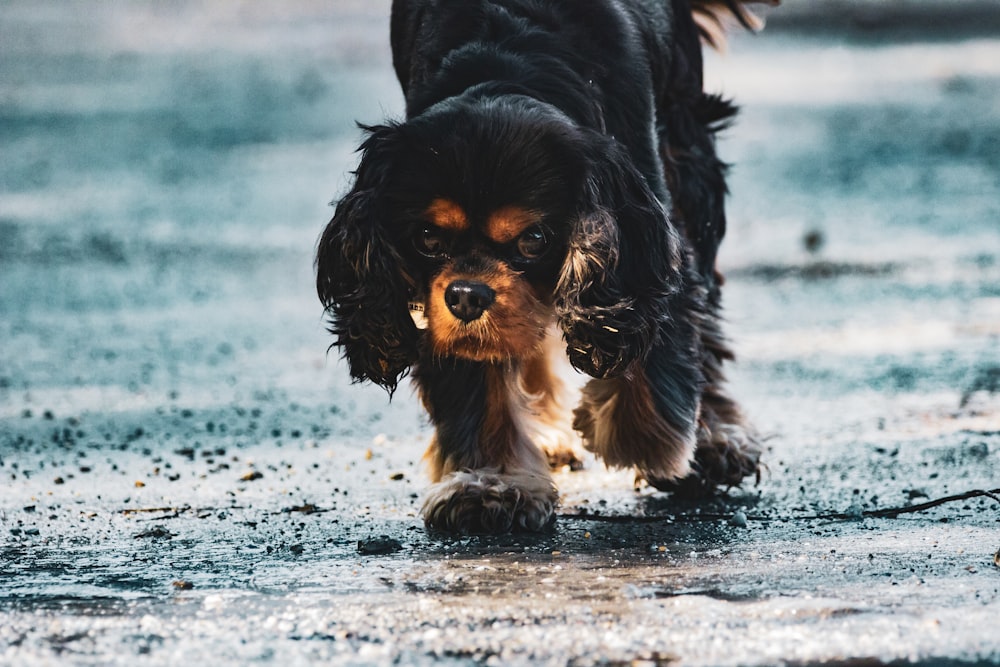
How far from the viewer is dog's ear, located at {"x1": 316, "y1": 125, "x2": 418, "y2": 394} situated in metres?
4.73

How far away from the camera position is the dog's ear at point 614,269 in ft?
Result: 15.2

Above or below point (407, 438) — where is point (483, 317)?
above

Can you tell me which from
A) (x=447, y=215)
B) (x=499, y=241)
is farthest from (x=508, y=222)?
(x=447, y=215)

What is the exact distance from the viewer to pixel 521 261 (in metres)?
4.63

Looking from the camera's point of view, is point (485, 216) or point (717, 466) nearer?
point (485, 216)

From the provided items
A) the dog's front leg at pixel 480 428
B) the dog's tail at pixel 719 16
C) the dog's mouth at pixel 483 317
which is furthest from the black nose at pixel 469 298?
the dog's tail at pixel 719 16

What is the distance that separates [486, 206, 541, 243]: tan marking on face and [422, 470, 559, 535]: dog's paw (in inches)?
28.7

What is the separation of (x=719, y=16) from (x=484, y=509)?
2.86 metres

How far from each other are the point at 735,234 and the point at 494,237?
598cm

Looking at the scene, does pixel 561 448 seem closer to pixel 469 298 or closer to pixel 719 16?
pixel 469 298

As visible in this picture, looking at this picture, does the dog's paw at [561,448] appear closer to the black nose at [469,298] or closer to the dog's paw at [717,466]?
the dog's paw at [717,466]

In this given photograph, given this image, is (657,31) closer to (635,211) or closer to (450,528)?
(635,211)

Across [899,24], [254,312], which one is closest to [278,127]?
[254,312]

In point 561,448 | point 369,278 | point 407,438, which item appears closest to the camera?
point 369,278
